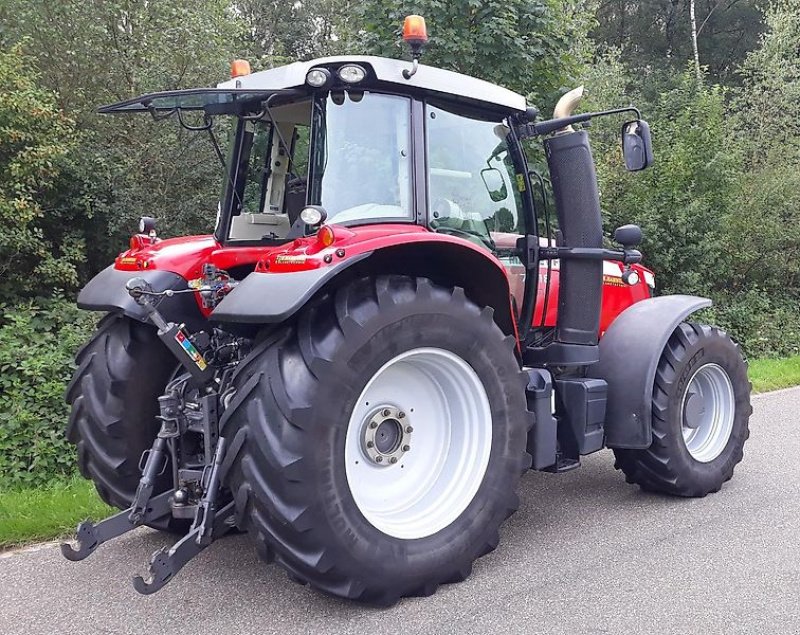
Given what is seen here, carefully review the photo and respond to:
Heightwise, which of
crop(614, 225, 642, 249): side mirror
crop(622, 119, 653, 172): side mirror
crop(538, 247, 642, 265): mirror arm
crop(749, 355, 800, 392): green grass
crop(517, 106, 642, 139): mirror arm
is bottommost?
crop(749, 355, 800, 392): green grass

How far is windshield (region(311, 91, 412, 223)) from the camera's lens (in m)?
3.42

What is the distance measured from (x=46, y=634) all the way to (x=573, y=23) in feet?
26.6

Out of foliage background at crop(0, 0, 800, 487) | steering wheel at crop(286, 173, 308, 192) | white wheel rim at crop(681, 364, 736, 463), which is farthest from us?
foliage background at crop(0, 0, 800, 487)

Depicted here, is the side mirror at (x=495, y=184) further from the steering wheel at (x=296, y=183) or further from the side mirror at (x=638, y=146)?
the steering wheel at (x=296, y=183)

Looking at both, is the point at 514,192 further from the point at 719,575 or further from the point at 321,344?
the point at 719,575

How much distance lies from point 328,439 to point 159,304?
1224 millimetres

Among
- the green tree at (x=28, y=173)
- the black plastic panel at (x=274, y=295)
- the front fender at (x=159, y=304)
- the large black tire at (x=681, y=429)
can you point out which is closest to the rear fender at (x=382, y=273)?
the black plastic panel at (x=274, y=295)

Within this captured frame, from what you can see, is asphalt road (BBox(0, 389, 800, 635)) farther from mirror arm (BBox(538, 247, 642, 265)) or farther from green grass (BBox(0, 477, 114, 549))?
mirror arm (BBox(538, 247, 642, 265))

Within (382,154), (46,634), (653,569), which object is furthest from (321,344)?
(653,569)

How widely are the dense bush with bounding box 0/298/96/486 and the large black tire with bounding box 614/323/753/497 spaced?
12.9 ft

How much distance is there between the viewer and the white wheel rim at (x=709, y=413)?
15.2 feet

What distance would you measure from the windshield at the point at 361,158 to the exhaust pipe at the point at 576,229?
1.07 metres

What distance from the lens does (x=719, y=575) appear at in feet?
11.2

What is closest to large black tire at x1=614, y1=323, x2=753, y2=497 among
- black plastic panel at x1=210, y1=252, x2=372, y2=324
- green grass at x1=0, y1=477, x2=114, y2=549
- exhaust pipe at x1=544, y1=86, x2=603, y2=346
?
exhaust pipe at x1=544, y1=86, x2=603, y2=346
